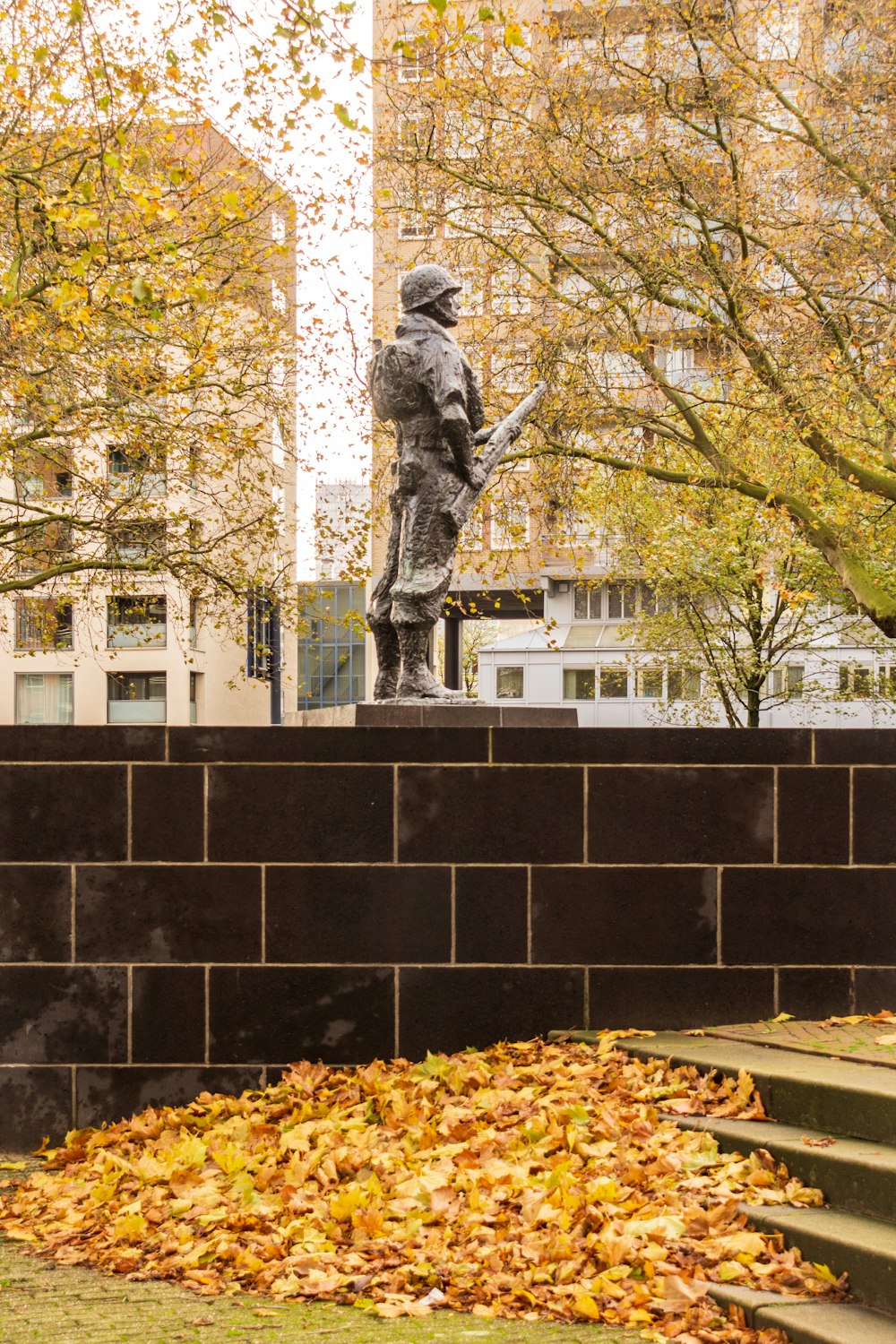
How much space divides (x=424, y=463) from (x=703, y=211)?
27.4 feet

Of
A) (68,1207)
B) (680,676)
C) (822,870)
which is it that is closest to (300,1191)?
(68,1207)

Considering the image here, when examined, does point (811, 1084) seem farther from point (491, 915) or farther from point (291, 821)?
point (291, 821)

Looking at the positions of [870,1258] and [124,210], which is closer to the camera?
[870,1258]

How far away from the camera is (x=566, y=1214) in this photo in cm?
488

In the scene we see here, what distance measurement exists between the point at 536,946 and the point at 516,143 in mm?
11172

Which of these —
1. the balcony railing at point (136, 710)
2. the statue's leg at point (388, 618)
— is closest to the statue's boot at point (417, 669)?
the statue's leg at point (388, 618)

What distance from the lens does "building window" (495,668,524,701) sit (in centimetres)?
3606

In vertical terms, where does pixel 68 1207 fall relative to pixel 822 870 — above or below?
below

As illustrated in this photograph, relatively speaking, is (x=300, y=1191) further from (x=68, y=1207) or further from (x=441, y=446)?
(x=441, y=446)

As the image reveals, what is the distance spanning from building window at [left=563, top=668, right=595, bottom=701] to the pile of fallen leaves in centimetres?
2890

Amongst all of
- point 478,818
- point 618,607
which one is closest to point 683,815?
point 478,818

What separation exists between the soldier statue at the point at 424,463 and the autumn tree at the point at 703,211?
6.73 m

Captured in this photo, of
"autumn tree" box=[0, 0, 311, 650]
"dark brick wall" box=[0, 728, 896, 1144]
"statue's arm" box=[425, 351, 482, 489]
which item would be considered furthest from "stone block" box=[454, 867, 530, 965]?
"autumn tree" box=[0, 0, 311, 650]

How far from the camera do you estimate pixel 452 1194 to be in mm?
5234
